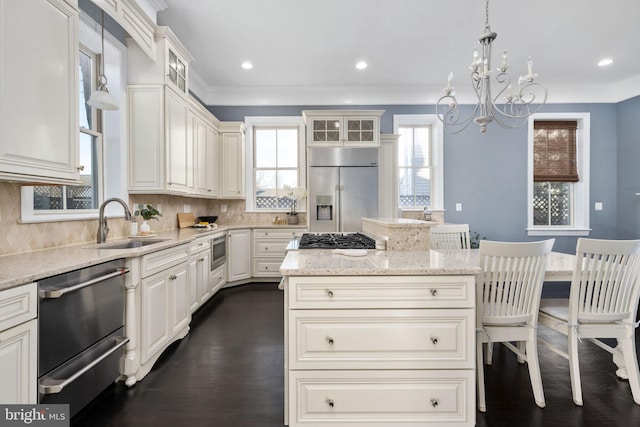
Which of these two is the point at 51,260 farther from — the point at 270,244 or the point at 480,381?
the point at 270,244

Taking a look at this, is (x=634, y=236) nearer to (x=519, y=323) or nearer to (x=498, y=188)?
(x=498, y=188)

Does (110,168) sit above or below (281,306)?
above

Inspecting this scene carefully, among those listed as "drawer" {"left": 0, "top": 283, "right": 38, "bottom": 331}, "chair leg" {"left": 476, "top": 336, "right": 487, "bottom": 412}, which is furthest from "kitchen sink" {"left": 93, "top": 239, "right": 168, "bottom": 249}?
"chair leg" {"left": 476, "top": 336, "right": 487, "bottom": 412}

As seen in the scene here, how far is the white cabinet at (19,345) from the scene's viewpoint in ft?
3.86

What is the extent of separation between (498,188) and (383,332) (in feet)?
14.4

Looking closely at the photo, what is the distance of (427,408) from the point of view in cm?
149

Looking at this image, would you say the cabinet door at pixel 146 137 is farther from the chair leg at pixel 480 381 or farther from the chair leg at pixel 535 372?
the chair leg at pixel 535 372

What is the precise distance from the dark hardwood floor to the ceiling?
3162 millimetres

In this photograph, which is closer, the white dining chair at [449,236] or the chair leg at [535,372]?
the chair leg at [535,372]

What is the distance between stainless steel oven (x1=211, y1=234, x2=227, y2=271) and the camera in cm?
375

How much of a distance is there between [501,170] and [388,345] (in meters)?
4.49

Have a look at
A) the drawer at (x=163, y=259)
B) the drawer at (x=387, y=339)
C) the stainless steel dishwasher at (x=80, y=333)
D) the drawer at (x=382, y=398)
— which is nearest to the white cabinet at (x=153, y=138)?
the drawer at (x=163, y=259)

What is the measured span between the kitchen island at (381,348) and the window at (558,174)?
4400 mm

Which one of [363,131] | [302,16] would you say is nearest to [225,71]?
[302,16]
